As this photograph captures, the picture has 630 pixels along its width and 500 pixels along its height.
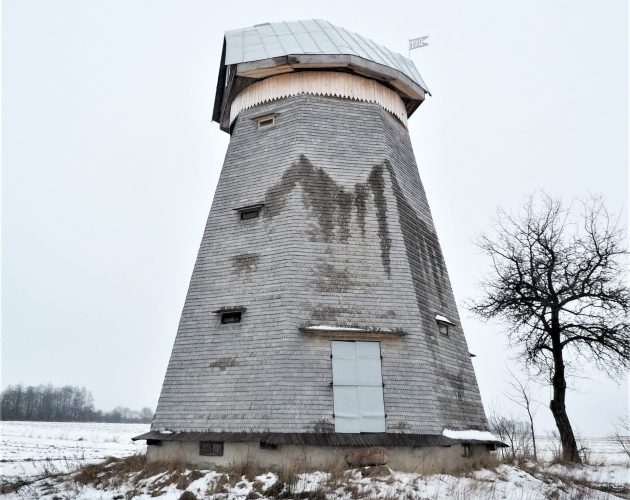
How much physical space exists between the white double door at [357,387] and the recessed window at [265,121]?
583 cm

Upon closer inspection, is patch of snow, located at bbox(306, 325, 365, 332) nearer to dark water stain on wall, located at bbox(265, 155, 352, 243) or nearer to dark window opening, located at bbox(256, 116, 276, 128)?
dark water stain on wall, located at bbox(265, 155, 352, 243)

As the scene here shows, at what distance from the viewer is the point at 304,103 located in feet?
43.2

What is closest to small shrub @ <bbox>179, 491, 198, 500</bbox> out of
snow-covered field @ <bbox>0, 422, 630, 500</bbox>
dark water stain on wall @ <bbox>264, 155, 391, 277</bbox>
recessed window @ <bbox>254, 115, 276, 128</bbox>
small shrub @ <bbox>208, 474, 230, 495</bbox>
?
snow-covered field @ <bbox>0, 422, 630, 500</bbox>

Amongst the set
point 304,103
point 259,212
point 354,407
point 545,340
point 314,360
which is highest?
point 304,103

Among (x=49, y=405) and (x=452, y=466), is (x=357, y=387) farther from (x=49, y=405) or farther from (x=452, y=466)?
(x=49, y=405)

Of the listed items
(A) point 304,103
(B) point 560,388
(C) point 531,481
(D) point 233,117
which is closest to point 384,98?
(A) point 304,103

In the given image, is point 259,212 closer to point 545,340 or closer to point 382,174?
point 382,174

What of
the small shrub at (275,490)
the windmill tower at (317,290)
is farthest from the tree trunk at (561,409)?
the small shrub at (275,490)

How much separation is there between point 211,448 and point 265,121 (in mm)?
7620

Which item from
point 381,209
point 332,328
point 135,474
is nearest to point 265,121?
point 381,209

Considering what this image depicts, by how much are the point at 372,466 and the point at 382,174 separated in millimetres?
6271

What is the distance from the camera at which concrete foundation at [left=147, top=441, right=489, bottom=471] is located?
948 centimetres

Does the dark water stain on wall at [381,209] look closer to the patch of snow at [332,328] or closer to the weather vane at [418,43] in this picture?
the patch of snow at [332,328]

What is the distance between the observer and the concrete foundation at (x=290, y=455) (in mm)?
9484
